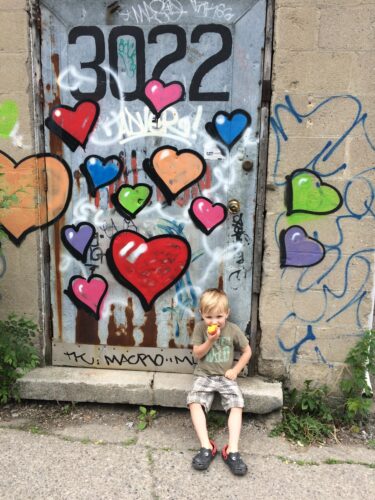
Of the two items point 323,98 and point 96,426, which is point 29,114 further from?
point 96,426

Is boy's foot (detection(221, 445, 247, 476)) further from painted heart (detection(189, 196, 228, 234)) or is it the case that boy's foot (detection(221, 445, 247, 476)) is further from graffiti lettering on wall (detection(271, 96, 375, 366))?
painted heart (detection(189, 196, 228, 234))

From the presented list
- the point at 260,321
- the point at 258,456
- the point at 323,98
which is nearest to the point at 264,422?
the point at 258,456

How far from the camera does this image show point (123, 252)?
3170mm

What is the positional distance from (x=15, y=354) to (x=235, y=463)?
156 cm

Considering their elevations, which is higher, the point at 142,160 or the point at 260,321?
the point at 142,160

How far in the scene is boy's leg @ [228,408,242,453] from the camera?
263 centimetres

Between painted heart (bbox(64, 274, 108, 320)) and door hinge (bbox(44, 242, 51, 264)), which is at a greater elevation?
door hinge (bbox(44, 242, 51, 264))

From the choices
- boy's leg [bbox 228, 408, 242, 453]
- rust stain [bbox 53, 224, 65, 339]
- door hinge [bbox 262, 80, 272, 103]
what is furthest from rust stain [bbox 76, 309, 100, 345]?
door hinge [bbox 262, 80, 272, 103]

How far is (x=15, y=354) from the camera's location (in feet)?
9.86

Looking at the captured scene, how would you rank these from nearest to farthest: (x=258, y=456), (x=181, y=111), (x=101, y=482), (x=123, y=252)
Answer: (x=101, y=482) → (x=258, y=456) → (x=181, y=111) → (x=123, y=252)

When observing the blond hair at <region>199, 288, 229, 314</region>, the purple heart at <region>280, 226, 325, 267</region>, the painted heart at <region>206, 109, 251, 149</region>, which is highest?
the painted heart at <region>206, 109, 251, 149</region>

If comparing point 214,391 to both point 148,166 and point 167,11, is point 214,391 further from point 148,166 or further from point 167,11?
point 167,11

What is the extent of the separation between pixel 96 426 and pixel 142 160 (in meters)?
1.79

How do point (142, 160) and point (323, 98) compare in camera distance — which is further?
point (142, 160)
